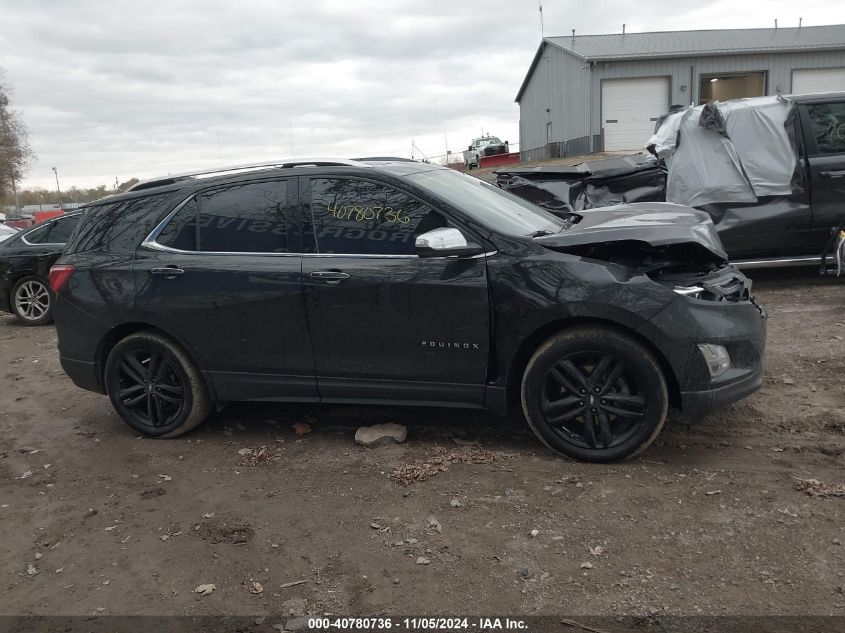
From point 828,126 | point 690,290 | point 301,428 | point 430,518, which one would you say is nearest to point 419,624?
point 430,518

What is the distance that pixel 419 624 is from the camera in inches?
106

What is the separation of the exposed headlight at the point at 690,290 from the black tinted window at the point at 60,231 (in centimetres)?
918

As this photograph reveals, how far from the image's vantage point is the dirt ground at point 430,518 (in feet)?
9.34

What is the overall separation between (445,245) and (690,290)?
1.34 m

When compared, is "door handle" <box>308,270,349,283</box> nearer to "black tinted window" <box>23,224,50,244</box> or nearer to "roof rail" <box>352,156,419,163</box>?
"roof rail" <box>352,156,419,163</box>

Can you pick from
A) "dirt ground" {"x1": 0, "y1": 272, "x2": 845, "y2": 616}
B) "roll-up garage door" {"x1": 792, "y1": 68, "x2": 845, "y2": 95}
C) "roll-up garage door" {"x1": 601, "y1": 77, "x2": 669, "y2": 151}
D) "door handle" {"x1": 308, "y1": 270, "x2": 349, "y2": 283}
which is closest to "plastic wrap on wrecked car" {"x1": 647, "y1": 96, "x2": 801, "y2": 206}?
"dirt ground" {"x1": 0, "y1": 272, "x2": 845, "y2": 616}

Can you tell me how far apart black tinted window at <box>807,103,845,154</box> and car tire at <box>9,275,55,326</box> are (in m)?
10.2

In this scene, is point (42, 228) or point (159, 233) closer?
point (159, 233)

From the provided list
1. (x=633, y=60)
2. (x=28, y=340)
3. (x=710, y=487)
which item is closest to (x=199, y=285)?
(x=710, y=487)

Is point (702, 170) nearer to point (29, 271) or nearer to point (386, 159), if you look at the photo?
point (386, 159)

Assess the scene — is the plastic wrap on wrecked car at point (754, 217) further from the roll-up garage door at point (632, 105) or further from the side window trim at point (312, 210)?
the roll-up garage door at point (632, 105)

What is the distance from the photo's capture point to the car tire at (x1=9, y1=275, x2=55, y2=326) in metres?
9.98

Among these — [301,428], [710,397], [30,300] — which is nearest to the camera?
[710,397]

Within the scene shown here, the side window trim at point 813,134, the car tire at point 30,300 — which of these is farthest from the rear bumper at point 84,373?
the side window trim at point 813,134
